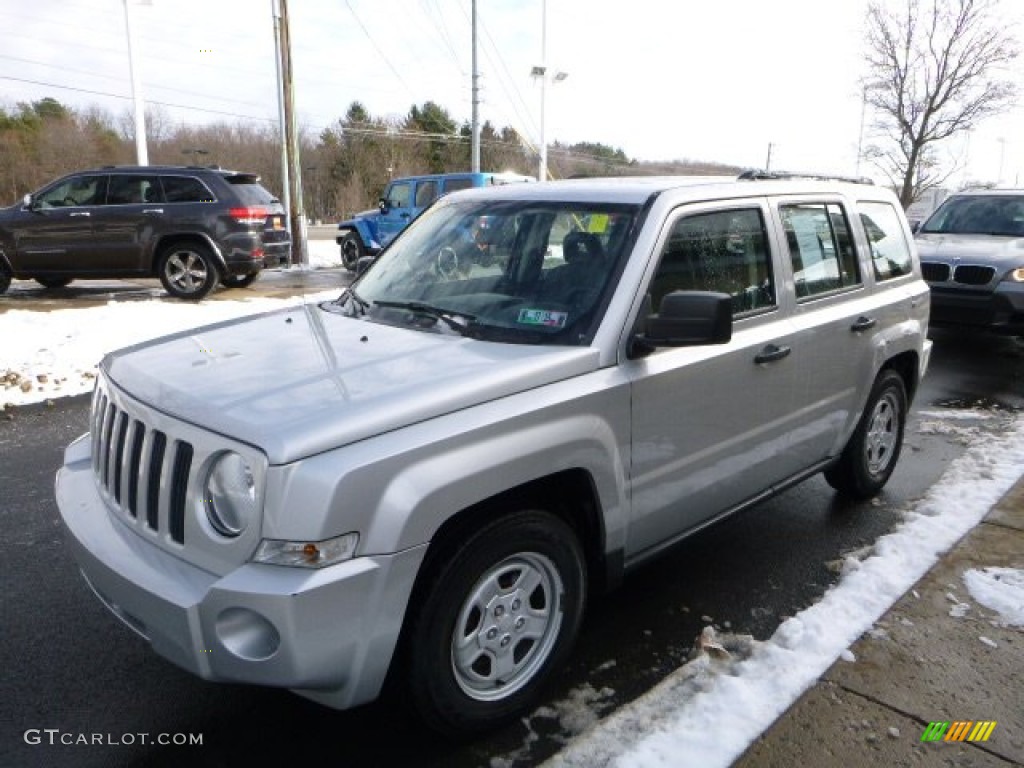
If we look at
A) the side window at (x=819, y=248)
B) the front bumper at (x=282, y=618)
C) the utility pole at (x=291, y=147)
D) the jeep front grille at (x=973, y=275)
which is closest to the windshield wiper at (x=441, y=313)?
the front bumper at (x=282, y=618)

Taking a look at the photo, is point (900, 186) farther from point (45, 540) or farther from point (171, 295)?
point (45, 540)

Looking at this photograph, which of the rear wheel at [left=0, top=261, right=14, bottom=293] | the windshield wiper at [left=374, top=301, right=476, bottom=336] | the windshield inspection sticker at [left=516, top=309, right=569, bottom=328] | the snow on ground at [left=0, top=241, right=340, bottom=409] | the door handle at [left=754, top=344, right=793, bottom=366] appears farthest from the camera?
the rear wheel at [left=0, top=261, right=14, bottom=293]

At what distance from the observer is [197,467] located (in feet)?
7.39

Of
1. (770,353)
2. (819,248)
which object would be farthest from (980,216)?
(770,353)

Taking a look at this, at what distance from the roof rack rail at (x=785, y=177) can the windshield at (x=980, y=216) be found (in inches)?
255

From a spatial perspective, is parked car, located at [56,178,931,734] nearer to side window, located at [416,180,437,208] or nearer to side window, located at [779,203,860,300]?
side window, located at [779,203,860,300]

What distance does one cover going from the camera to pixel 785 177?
4.31m

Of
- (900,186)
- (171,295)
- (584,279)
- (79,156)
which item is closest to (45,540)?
A: (584,279)

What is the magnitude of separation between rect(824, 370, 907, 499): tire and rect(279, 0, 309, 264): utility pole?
51.4 feet

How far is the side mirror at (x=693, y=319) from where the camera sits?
2662mm

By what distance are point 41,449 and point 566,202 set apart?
428 centimetres

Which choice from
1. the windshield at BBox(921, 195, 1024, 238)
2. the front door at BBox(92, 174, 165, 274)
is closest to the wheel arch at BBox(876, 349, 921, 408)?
the windshield at BBox(921, 195, 1024, 238)

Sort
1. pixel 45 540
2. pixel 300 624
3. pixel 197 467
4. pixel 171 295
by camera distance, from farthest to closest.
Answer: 1. pixel 171 295
2. pixel 45 540
3. pixel 197 467
4. pixel 300 624

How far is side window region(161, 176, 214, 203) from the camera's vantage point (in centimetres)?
1194
